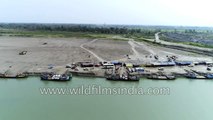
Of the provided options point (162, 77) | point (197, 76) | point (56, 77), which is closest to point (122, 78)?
point (162, 77)

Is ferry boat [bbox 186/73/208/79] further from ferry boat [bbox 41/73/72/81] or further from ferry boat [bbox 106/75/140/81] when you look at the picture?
ferry boat [bbox 41/73/72/81]

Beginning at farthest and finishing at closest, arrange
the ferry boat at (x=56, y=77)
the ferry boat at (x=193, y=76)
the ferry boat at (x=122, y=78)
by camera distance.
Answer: the ferry boat at (x=193, y=76), the ferry boat at (x=122, y=78), the ferry boat at (x=56, y=77)

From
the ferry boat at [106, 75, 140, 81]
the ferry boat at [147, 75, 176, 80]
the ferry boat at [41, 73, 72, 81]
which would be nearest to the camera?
the ferry boat at [41, 73, 72, 81]

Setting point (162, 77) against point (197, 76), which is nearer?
point (162, 77)

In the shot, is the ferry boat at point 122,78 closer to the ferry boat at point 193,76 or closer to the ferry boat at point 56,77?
the ferry boat at point 56,77

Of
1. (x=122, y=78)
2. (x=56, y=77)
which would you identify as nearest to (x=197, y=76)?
(x=122, y=78)

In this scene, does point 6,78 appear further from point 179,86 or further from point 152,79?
point 179,86

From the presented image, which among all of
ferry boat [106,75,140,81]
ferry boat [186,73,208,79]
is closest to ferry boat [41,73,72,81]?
ferry boat [106,75,140,81]

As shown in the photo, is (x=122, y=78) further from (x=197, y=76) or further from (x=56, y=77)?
(x=197, y=76)

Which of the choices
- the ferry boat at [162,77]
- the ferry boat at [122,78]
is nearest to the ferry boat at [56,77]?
the ferry boat at [122,78]

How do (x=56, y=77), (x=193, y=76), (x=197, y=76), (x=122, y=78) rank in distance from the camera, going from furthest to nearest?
1. (x=197, y=76)
2. (x=193, y=76)
3. (x=122, y=78)
4. (x=56, y=77)

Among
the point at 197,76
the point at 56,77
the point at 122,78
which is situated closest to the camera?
the point at 56,77
